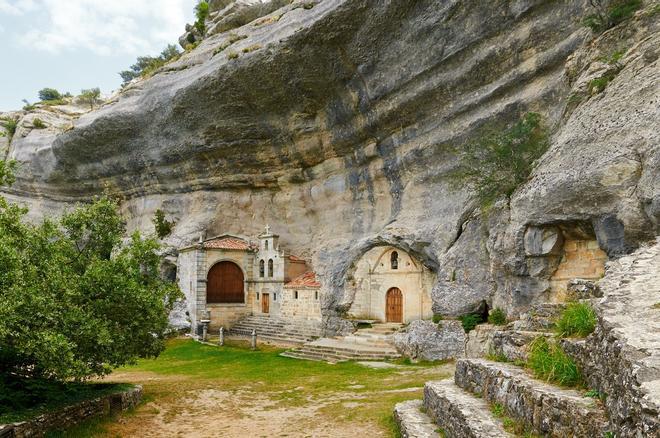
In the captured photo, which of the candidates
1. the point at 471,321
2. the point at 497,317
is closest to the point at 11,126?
the point at 471,321

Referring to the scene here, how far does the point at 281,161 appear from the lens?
32625mm

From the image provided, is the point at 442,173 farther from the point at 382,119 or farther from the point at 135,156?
the point at 135,156

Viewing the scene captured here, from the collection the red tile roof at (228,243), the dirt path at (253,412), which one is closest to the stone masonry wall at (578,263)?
the dirt path at (253,412)

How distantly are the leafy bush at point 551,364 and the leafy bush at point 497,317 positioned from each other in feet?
32.6

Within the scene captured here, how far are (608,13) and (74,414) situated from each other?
66.0 ft

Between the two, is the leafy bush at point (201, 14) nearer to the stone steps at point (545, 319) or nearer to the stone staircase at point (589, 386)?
the stone steps at point (545, 319)

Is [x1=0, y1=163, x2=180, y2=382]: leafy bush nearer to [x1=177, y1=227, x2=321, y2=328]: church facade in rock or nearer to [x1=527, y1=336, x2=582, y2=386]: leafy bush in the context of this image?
[x1=527, y1=336, x2=582, y2=386]: leafy bush

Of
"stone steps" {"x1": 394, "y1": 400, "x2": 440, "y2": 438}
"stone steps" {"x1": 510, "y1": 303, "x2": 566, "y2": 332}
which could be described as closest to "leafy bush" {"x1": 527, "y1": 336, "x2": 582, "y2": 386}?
"stone steps" {"x1": 510, "y1": 303, "x2": 566, "y2": 332}

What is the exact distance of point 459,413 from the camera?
695 centimetres

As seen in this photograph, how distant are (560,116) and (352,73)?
37.1ft

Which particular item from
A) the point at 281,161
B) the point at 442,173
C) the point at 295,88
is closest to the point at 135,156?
the point at 281,161

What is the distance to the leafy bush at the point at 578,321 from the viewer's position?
20.5 ft

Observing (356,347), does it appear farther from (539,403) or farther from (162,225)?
(162,225)

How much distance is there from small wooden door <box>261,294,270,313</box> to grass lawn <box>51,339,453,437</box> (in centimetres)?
1051
